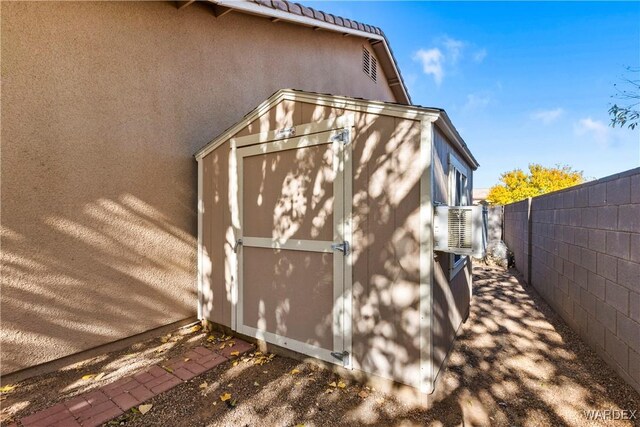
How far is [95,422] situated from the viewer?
2.25m

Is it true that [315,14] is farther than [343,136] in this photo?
Yes

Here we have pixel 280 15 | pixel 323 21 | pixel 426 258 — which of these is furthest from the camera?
pixel 323 21

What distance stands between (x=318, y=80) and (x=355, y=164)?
16.9 ft

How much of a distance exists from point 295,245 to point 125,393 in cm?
196

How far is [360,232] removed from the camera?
2711mm

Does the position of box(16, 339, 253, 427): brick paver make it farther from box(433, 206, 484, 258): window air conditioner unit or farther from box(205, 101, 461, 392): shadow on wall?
box(433, 206, 484, 258): window air conditioner unit

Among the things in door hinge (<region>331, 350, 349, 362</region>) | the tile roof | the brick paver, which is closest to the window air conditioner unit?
door hinge (<region>331, 350, 349, 362</region>)

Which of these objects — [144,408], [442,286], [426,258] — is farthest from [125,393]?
[442,286]

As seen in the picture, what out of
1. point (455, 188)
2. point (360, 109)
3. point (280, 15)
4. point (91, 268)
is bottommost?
point (91, 268)

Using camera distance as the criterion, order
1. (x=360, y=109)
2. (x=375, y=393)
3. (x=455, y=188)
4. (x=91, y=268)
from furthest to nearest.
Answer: (x=455, y=188) → (x=91, y=268) → (x=360, y=109) → (x=375, y=393)

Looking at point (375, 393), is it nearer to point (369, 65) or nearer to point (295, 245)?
point (295, 245)

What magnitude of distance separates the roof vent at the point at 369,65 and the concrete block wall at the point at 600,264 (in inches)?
228

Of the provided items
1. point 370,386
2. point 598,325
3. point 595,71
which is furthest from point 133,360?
point 595,71

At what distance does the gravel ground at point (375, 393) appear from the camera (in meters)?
2.29
